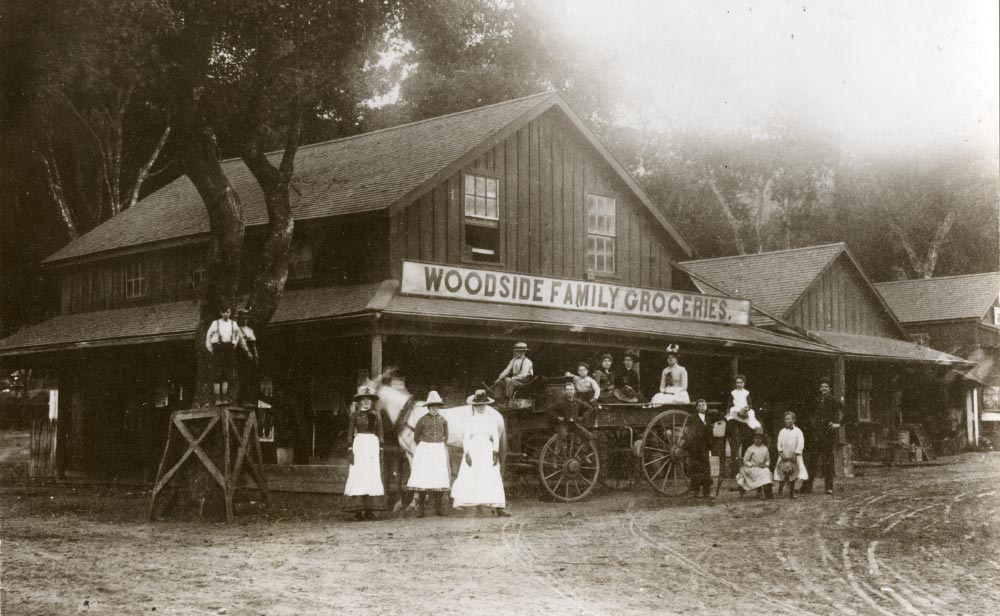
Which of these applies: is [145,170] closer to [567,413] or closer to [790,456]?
[567,413]

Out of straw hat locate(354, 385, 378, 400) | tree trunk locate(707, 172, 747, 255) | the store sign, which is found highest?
tree trunk locate(707, 172, 747, 255)

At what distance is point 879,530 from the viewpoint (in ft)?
43.7

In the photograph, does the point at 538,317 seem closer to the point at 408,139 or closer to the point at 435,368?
the point at 435,368

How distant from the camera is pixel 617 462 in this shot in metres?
20.1

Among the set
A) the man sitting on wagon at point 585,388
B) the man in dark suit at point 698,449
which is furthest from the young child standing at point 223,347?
the man in dark suit at point 698,449

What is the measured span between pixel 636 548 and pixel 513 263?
10313 mm

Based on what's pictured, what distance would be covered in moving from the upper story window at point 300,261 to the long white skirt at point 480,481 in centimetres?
741

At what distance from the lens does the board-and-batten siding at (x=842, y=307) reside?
98.2 ft

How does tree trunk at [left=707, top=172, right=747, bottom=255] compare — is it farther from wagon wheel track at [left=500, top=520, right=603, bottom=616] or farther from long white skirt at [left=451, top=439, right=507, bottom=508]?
wagon wheel track at [left=500, top=520, right=603, bottom=616]

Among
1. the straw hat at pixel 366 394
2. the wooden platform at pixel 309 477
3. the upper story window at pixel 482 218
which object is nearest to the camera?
the straw hat at pixel 366 394

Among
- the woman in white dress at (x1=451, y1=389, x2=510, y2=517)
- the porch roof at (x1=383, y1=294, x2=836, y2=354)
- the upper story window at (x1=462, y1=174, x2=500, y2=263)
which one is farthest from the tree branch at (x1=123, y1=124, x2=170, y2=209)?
the woman in white dress at (x1=451, y1=389, x2=510, y2=517)

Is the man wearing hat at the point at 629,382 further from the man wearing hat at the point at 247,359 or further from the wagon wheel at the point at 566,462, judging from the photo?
the man wearing hat at the point at 247,359

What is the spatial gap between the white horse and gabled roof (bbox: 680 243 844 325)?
13621 mm

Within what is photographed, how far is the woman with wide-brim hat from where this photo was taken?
49.3 feet
